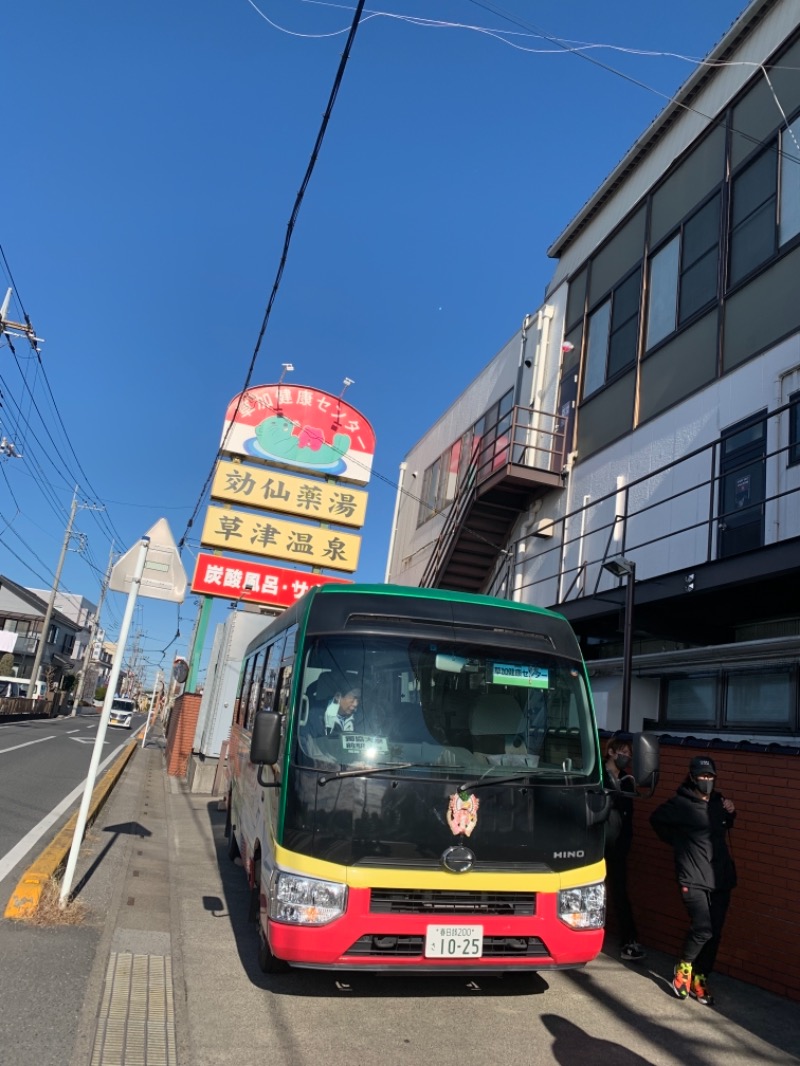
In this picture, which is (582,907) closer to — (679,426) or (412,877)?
(412,877)

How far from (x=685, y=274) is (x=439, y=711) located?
9759mm

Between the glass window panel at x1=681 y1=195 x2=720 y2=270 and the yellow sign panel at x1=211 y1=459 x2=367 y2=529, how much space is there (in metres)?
11.7

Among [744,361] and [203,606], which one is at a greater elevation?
[744,361]

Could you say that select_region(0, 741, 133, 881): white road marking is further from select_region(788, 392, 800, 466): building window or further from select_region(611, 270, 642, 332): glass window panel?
select_region(611, 270, 642, 332): glass window panel

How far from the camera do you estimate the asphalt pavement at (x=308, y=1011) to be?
12.7ft

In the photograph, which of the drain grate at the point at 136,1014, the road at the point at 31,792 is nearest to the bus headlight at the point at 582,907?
the drain grate at the point at 136,1014

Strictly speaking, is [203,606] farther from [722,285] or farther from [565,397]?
[722,285]

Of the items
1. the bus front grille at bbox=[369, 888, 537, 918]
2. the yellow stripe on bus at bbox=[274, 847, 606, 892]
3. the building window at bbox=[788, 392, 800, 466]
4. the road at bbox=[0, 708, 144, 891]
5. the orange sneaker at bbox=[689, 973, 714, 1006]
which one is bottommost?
the road at bbox=[0, 708, 144, 891]

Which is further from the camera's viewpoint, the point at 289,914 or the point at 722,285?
the point at 722,285

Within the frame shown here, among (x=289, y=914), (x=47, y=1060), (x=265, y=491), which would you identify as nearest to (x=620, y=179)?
(x=265, y=491)

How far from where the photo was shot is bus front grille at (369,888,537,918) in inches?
166

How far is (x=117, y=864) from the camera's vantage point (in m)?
7.93

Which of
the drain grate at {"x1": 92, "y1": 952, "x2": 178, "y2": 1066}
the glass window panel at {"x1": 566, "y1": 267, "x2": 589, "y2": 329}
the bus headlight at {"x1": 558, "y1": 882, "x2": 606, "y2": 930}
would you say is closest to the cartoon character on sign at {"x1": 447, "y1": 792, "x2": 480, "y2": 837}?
the bus headlight at {"x1": 558, "y1": 882, "x2": 606, "y2": 930}

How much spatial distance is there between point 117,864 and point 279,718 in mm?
4597
